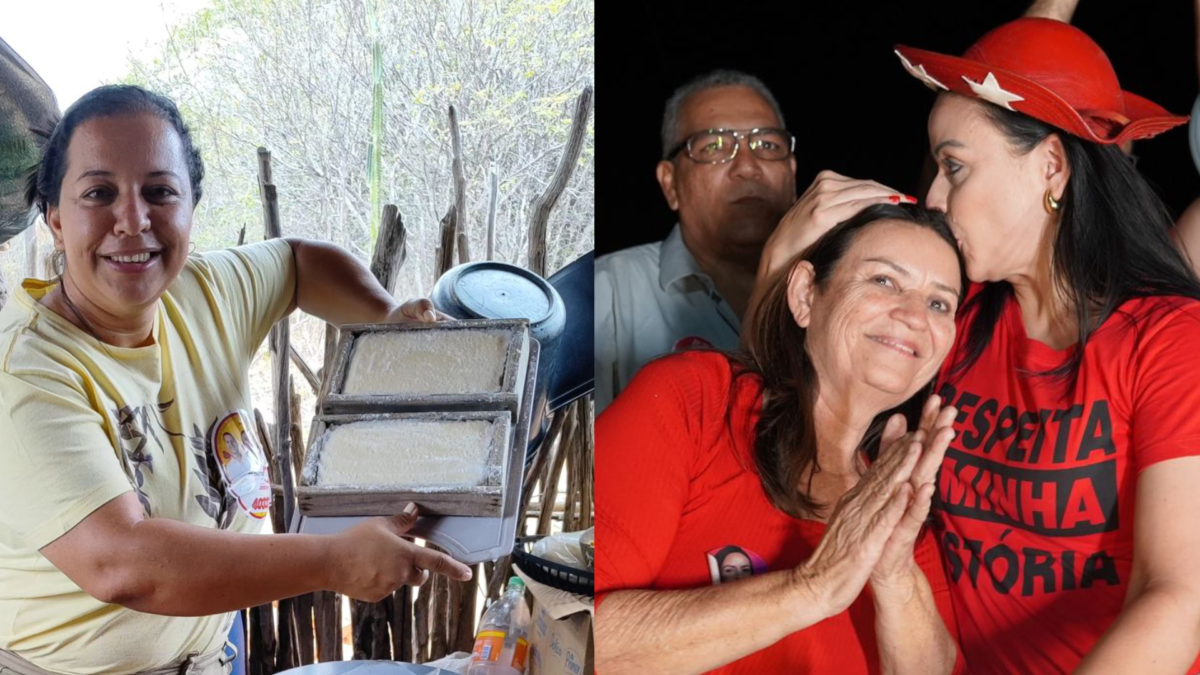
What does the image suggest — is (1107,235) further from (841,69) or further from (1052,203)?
(841,69)

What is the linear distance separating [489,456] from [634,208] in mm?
423

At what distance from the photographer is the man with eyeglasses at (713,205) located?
4.70 ft

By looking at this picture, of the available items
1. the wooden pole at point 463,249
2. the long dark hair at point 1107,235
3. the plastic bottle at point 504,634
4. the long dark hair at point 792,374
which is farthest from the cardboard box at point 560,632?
the long dark hair at point 1107,235

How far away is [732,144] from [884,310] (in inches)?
12.3

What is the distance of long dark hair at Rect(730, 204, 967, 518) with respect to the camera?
52.8 inches

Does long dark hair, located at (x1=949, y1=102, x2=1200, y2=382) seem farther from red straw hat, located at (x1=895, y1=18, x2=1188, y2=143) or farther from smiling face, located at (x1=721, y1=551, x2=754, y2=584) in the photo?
smiling face, located at (x1=721, y1=551, x2=754, y2=584)

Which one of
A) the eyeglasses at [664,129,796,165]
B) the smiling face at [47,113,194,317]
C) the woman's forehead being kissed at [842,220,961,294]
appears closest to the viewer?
the woman's forehead being kissed at [842,220,961,294]

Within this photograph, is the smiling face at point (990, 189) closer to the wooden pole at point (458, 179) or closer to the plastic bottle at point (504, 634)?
the wooden pole at point (458, 179)

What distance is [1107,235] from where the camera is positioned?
4.14 ft

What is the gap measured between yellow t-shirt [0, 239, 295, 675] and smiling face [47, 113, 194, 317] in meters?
0.05

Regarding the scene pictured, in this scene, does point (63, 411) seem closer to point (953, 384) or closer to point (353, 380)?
point (353, 380)

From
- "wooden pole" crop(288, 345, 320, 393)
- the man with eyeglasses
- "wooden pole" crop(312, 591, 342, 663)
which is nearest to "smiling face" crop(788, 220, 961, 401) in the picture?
the man with eyeglasses

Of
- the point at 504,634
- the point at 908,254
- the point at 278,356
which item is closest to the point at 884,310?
the point at 908,254

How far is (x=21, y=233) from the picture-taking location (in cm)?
162
